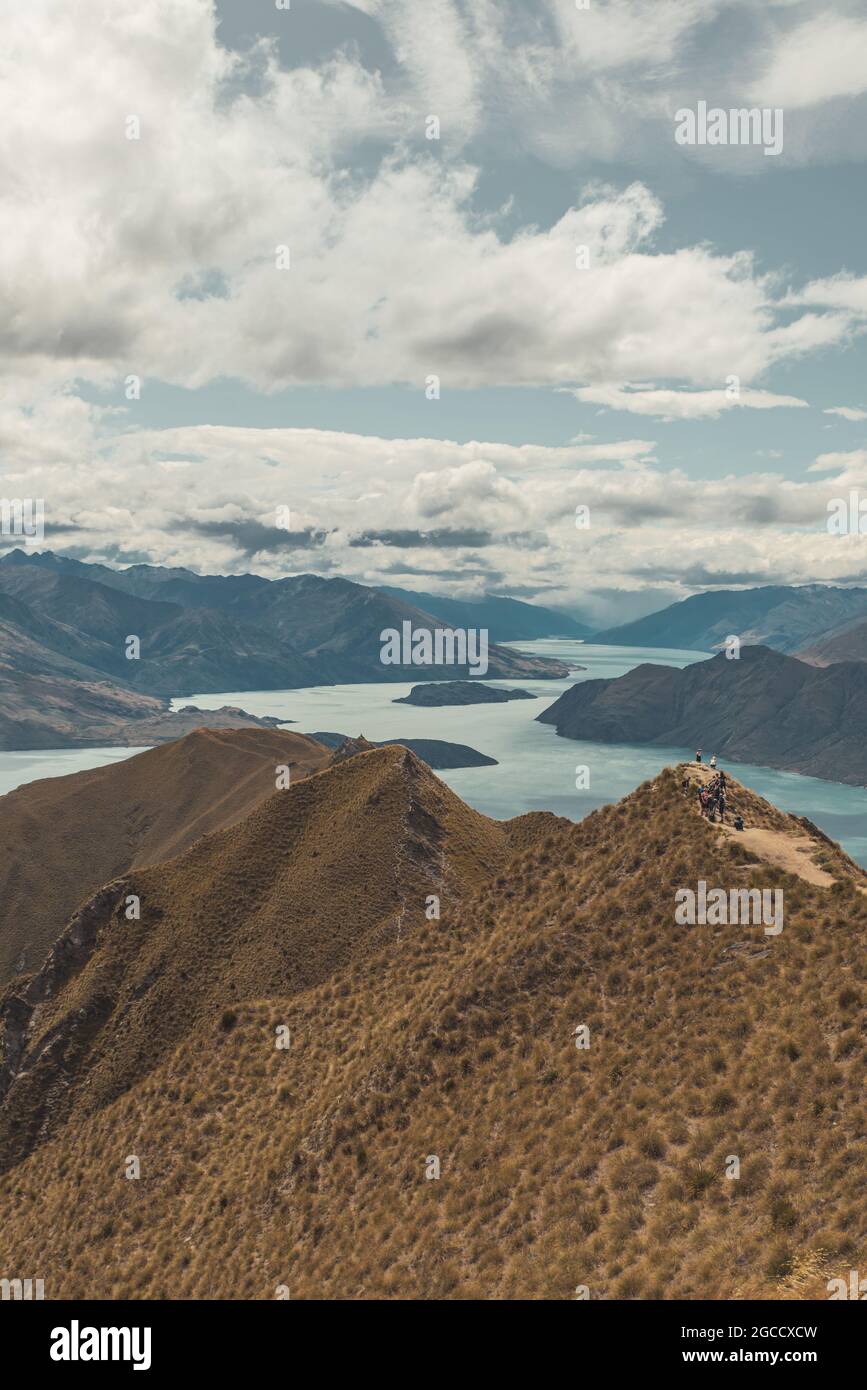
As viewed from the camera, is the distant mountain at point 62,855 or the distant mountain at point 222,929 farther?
the distant mountain at point 62,855

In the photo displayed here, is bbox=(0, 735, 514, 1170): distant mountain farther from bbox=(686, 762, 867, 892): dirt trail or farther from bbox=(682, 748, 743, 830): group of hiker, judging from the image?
bbox=(686, 762, 867, 892): dirt trail

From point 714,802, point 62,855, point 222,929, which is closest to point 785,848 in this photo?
point 714,802

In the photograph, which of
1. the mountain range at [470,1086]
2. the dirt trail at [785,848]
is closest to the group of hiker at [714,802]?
the dirt trail at [785,848]

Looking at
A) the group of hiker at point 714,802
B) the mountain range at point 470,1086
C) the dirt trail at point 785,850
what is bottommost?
the mountain range at point 470,1086

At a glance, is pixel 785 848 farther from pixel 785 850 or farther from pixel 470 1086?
pixel 470 1086

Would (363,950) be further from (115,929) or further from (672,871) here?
(672,871)

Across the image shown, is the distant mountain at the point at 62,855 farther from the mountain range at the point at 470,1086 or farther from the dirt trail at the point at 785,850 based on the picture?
the dirt trail at the point at 785,850

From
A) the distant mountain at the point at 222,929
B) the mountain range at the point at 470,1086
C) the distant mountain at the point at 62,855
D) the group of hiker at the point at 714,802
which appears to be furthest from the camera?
the distant mountain at the point at 62,855
